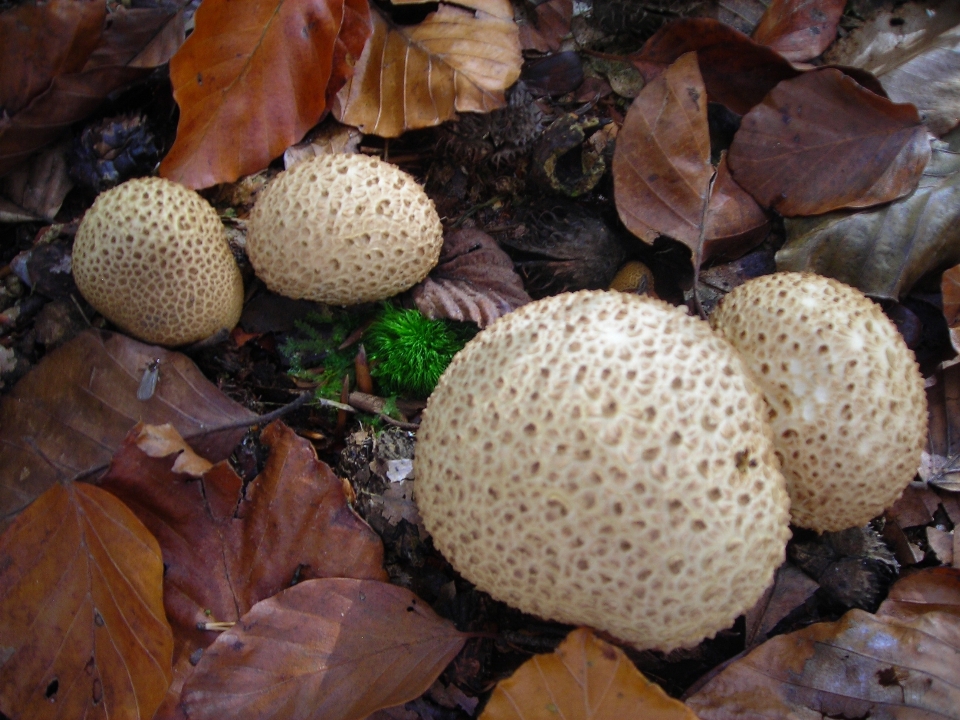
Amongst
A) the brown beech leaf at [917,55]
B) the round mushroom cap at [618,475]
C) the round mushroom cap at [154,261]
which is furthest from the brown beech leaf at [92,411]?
the brown beech leaf at [917,55]

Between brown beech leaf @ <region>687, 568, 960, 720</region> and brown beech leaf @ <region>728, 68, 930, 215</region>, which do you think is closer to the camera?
brown beech leaf @ <region>687, 568, 960, 720</region>

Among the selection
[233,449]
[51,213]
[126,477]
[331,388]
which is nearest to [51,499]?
[126,477]

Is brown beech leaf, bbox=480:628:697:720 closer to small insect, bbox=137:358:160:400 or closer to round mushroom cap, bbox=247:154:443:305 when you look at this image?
round mushroom cap, bbox=247:154:443:305

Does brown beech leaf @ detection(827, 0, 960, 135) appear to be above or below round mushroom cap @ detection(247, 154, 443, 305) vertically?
above

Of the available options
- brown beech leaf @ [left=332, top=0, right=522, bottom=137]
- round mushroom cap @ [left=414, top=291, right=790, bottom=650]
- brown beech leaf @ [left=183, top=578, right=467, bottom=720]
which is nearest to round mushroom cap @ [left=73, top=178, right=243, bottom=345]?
brown beech leaf @ [left=332, top=0, right=522, bottom=137]

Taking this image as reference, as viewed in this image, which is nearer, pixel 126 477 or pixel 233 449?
pixel 126 477

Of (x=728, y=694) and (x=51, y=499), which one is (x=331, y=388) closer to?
(x=51, y=499)

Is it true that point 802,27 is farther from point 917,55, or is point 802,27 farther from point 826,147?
point 826,147
